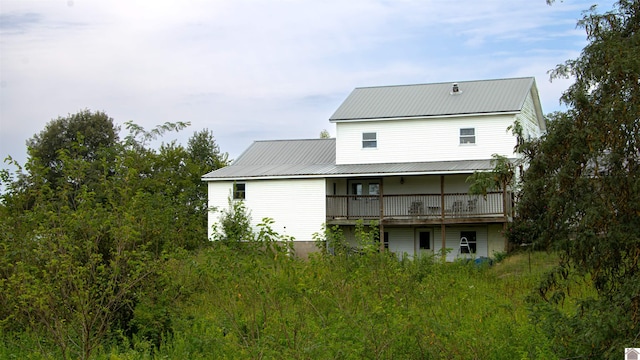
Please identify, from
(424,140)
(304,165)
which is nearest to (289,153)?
(304,165)

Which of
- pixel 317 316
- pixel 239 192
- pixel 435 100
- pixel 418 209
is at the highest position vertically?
pixel 435 100

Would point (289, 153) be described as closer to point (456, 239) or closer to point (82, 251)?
point (456, 239)

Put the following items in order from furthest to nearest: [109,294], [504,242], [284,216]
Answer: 1. [284,216]
2. [504,242]
3. [109,294]

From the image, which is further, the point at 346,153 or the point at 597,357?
the point at 346,153

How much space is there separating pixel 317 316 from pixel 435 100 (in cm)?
2110

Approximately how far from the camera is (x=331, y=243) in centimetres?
2053

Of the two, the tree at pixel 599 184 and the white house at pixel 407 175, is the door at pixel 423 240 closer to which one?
the white house at pixel 407 175

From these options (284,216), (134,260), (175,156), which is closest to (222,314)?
(134,260)

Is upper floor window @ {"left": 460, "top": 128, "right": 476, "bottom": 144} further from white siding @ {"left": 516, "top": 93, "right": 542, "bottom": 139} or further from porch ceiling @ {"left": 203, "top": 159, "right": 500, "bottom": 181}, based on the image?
white siding @ {"left": 516, "top": 93, "right": 542, "bottom": 139}

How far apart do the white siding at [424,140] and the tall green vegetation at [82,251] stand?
58.3 ft

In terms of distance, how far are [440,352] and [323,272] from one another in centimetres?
710

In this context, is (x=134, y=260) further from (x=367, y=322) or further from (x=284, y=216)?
(x=284, y=216)

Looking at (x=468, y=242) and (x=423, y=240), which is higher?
(x=423, y=240)

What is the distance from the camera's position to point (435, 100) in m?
34.4
